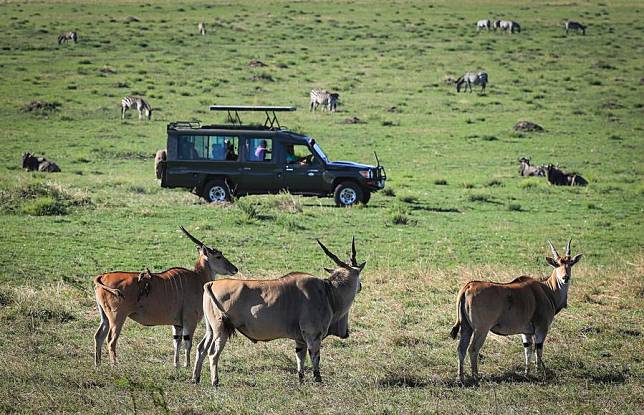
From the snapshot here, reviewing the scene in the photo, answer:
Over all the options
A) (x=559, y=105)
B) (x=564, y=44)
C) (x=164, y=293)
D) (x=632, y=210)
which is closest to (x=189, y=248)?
(x=164, y=293)

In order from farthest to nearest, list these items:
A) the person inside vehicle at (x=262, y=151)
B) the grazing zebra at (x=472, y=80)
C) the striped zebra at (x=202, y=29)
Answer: the striped zebra at (x=202, y=29), the grazing zebra at (x=472, y=80), the person inside vehicle at (x=262, y=151)

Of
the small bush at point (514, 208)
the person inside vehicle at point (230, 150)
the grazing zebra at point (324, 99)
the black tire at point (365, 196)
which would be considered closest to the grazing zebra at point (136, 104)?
the grazing zebra at point (324, 99)

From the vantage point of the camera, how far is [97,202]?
79.3ft

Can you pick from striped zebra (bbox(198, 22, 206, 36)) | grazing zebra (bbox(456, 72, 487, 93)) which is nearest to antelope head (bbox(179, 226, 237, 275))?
grazing zebra (bbox(456, 72, 487, 93))

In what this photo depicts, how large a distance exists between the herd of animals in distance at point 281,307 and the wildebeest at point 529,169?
1795 cm

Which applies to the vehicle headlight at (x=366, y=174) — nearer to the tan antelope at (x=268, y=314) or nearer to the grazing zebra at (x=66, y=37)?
the tan antelope at (x=268, y=314)

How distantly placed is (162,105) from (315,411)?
31.8 m

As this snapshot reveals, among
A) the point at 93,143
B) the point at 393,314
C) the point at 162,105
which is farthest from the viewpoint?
the point at 162,105

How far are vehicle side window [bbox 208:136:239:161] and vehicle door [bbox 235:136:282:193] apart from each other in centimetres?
17

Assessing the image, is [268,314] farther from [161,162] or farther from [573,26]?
[573,26]

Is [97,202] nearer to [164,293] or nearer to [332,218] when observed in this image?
[332,218]

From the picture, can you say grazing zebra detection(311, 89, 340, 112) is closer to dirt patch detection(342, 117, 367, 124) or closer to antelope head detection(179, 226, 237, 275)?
dirt patch detection(342, 117, 367, 124)

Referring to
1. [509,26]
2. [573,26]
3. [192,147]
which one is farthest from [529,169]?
[573,26]

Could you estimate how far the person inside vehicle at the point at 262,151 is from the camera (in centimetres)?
2484
